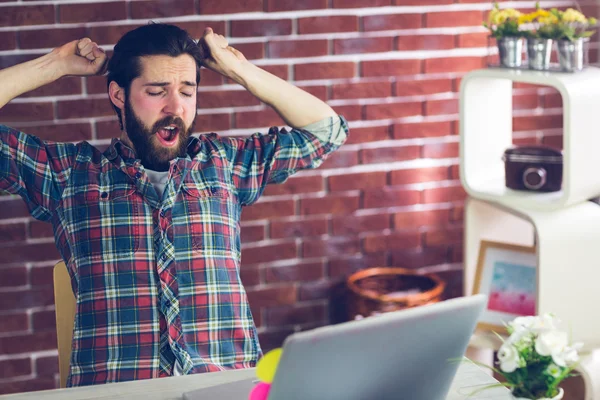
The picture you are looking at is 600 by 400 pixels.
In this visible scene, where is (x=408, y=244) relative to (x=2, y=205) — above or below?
below

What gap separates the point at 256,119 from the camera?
2848 millimetres

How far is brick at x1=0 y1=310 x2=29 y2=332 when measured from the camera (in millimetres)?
2699

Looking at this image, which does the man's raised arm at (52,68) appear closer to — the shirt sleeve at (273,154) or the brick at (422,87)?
the shirt sleeve at (273,154)

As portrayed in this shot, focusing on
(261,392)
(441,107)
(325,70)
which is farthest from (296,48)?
(261,392)

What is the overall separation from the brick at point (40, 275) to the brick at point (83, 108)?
Result: 0.48m

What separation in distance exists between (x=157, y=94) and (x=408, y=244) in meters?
1.26

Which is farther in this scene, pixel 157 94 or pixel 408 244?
pixel 408 244

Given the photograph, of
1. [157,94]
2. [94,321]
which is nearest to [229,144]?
[157,94]

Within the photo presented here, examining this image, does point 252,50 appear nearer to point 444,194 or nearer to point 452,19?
point 452,19

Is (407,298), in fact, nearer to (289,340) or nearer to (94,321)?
(94,321)

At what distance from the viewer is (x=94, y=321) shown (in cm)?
208

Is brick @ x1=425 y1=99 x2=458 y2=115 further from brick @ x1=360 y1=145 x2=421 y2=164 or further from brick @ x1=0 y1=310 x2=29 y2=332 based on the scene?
brick @ x1=0 y1=310 x2=29 y2=332

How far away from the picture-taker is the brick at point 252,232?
9.49 feet

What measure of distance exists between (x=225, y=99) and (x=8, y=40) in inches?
26.9
